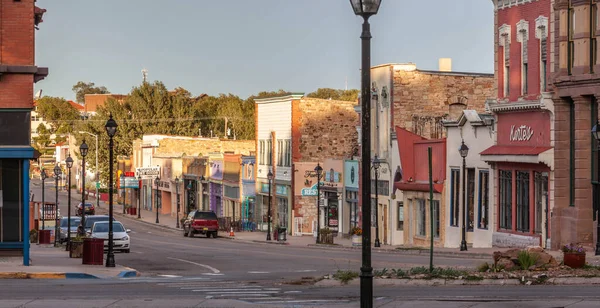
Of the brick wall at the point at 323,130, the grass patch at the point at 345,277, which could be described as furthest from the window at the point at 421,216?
the grass patch at the point at 345,277

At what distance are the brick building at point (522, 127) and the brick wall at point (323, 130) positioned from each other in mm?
30202

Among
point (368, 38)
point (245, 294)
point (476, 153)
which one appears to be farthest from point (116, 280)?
point (476, 153)

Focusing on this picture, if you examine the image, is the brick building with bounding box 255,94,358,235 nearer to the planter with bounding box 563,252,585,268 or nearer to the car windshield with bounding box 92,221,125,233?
the car windshield with bounding box 92,221,125,233

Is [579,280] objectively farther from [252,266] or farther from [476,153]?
[476,153]

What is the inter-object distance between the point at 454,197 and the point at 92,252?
74.6 ft

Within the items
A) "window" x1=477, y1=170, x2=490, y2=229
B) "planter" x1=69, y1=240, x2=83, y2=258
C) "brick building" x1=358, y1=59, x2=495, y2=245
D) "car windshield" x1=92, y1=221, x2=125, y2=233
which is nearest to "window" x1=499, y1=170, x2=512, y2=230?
"window" x1=477, y1=170, x2=490, y2=229

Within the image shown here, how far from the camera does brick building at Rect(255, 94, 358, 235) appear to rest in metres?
77.9

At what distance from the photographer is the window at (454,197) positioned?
54.4m

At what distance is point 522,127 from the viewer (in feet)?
156

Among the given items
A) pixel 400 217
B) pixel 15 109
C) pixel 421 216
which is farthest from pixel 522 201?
pixel 15 109

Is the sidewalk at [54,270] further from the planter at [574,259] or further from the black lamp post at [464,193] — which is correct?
the black lamp post at [464,193]

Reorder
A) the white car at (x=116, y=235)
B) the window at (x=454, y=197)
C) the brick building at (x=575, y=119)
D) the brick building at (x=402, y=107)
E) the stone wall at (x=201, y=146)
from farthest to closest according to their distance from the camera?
the stone wall at (x=201, y=146), the brick building at (x=402, y=107), the window at (x=454, y=197), the white car at (x=116, y=235), the brick building at (x=575, y=119)

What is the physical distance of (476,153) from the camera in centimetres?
5259

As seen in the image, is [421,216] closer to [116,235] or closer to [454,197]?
[454,197]
